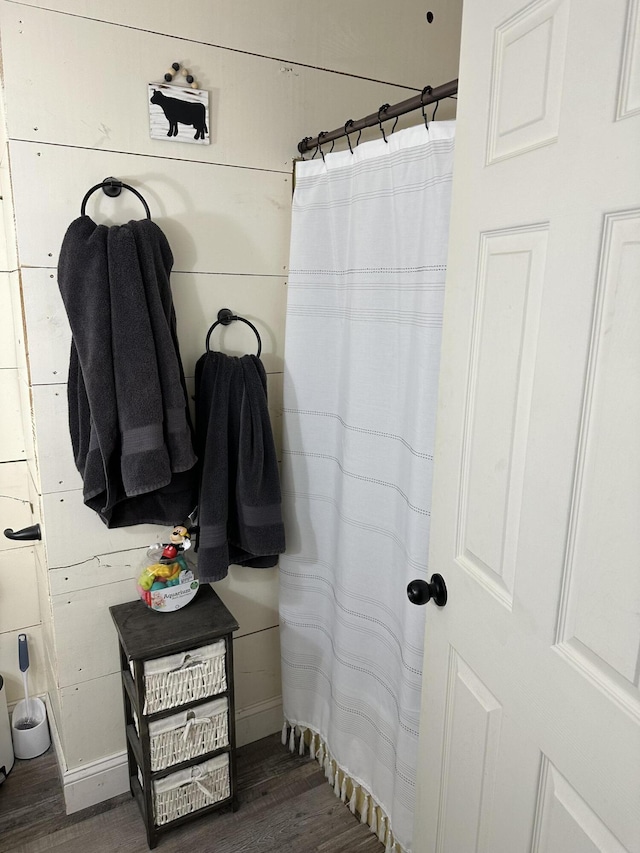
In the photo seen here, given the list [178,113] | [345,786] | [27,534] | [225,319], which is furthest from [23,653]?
[178,113]

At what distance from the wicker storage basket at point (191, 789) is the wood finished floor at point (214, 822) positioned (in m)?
0.08

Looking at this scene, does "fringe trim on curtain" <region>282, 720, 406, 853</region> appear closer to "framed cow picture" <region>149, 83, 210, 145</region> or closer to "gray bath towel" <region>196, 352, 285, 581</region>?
"gray bath towel" <region>196, 352, 285, 581</region>

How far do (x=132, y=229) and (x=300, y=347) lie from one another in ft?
1.74

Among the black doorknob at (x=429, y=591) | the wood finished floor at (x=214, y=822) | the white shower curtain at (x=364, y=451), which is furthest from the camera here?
the wood finished floor at (x=214, y=822)

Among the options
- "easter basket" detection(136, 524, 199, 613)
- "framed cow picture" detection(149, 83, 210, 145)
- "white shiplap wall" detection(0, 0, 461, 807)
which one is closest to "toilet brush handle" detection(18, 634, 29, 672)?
"white shiplap wall" detection(0, 0, 461, 807)

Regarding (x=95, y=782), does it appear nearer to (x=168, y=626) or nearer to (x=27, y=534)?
(x=168, y=626)

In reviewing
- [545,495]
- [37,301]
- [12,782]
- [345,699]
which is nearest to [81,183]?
[37,301]

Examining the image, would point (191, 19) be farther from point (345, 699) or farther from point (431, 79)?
point (345, 699)

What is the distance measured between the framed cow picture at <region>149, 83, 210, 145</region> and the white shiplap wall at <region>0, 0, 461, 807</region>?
0.02 metres

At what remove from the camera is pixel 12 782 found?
1.90 metres

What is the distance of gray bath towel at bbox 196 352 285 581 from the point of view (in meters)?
1.66

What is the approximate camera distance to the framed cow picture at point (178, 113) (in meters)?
1.53

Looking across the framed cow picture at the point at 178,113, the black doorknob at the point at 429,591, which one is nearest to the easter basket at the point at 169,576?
the black doorknob at the point at 429,591

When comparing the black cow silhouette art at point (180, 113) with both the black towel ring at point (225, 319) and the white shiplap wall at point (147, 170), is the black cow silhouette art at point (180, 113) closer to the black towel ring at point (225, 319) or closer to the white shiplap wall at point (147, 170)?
the white shiplap wall at point (147, 170)
